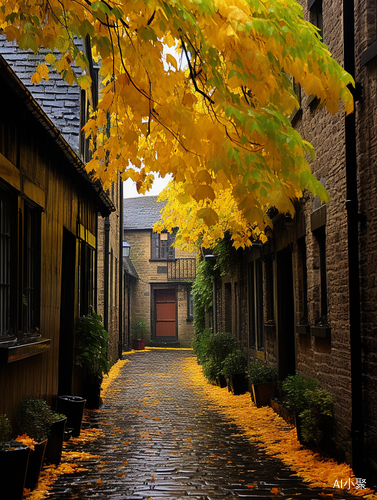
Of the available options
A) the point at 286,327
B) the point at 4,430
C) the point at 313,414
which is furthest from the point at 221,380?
the point at 4,430

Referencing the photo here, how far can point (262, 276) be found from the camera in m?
13.1

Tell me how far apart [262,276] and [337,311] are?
231 inches

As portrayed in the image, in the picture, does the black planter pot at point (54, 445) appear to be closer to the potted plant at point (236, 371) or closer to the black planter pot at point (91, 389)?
the black planter pot at point (91, 389)

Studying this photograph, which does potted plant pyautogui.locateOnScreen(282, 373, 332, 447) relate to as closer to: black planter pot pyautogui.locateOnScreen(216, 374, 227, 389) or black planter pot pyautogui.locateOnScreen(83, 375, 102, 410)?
black planter pot pyautogui.locateOnScreen(83, 375, 102, 410)

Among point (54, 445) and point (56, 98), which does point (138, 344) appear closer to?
point (56, 98)

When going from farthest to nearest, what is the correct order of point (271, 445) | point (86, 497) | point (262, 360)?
1. point (262, 360)
2. point (271, 445)
3. point (86, 497)

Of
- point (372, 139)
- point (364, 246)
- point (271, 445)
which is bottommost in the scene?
point (271, 445)

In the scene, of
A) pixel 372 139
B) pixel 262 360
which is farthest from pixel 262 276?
Result: pixel 372 139

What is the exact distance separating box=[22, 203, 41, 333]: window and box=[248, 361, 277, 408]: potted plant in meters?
5.12

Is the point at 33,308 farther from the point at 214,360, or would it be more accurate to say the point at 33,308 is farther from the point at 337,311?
the point at 214,360

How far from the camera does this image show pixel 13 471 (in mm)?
5043

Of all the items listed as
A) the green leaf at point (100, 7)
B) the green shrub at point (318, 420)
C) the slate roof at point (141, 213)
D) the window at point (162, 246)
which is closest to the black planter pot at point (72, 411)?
the green shrub at point (318, 420)

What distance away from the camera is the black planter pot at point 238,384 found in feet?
44.5

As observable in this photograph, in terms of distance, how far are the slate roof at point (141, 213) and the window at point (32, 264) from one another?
25.2 meters
